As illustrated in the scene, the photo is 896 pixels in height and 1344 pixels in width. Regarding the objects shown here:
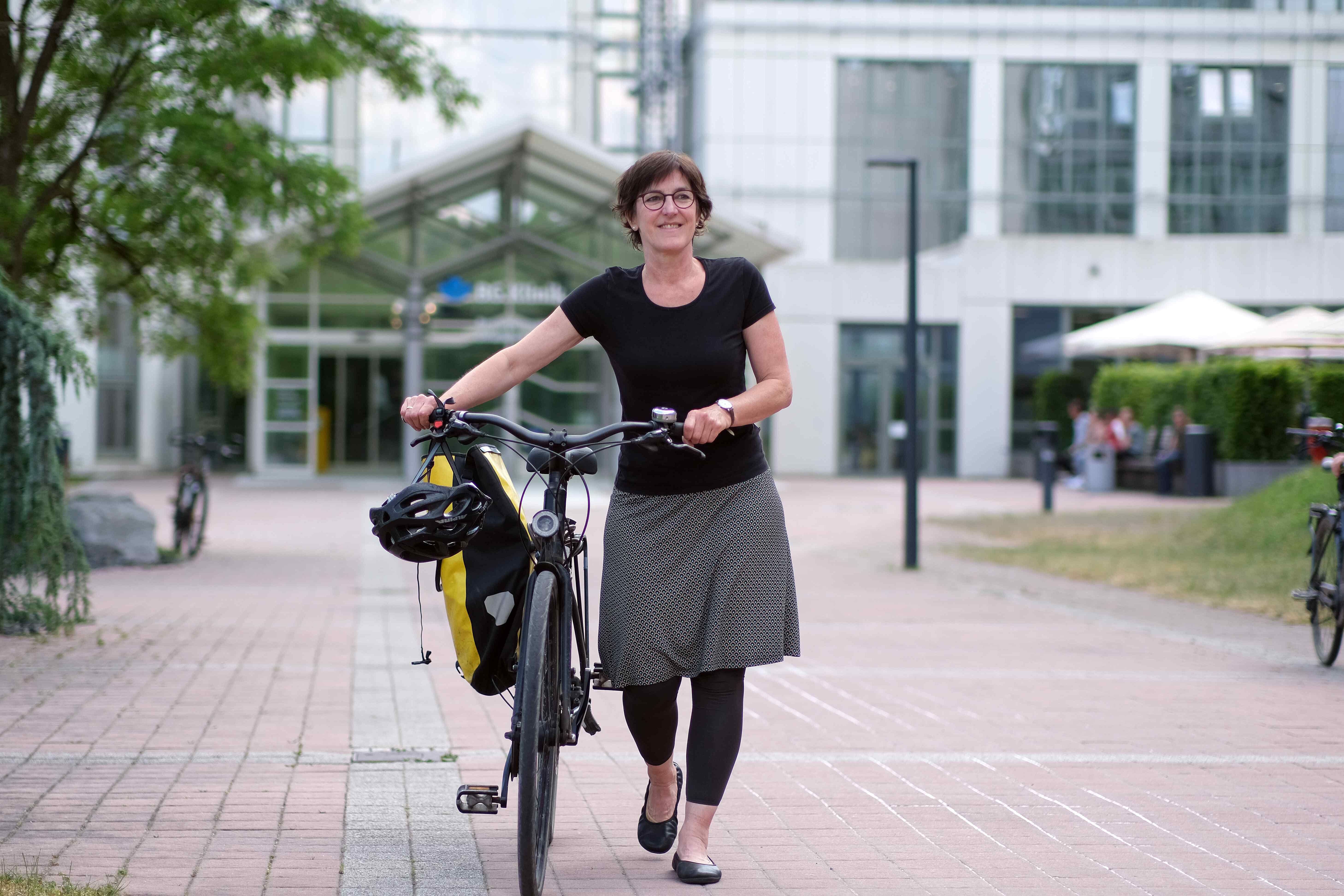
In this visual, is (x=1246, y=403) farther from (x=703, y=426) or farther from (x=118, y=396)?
(x=118, y=396)

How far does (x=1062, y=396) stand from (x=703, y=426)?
31875 millimetres

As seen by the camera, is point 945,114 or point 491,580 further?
point 945,114

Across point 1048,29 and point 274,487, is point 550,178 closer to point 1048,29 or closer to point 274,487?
point 274,487

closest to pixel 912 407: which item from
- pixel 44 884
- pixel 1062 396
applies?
pixel 44 884

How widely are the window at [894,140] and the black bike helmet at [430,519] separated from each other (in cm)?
3547

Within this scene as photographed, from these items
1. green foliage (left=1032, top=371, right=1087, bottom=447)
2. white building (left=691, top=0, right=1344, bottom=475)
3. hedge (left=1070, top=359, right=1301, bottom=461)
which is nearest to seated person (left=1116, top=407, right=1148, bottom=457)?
hedge (left=1070, top=359, right=1301, bottom=461)

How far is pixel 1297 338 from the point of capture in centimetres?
2155

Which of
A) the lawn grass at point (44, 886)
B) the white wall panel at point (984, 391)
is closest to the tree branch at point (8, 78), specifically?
the lawn grass at point (44, 886)

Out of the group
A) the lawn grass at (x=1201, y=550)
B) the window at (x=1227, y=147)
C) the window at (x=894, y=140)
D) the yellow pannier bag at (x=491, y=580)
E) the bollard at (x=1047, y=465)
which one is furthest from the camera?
the window at (x=1227, y=147)

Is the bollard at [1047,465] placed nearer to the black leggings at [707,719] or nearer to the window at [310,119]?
the window at [310,119]

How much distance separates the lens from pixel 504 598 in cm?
391

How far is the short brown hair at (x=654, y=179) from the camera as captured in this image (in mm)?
4039

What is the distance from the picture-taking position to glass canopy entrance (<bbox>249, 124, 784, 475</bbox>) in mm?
27969

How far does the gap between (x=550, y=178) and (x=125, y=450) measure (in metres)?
14.4
